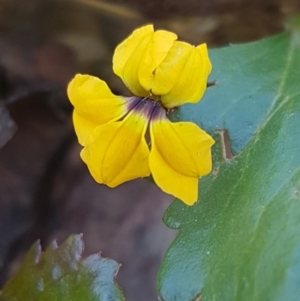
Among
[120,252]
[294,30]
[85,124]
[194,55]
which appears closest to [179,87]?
[194,55]

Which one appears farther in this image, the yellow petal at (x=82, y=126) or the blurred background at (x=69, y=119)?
the blurred background at (x=69, y=119)

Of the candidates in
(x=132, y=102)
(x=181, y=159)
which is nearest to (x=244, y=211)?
Result: (x=181, y=159)

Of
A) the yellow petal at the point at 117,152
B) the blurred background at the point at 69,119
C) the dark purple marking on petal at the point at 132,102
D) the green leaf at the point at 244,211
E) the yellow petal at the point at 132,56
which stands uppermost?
the yellow petal at the point at 132,56

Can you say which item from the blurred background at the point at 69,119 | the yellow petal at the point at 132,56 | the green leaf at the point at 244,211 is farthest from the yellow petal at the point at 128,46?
the blurred background at the point at 69,119

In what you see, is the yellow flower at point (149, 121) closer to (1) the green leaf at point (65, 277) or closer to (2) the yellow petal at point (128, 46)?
(2) the yellow petal at point (128, 46)

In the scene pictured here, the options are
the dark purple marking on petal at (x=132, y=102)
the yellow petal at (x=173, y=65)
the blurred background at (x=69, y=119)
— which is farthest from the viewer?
the blurred background at (x=69, y=119)

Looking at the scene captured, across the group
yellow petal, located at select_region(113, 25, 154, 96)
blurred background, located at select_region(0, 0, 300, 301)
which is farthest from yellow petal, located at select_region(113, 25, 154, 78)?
blurred background, located at select_region(0, 0, 300, 301)
